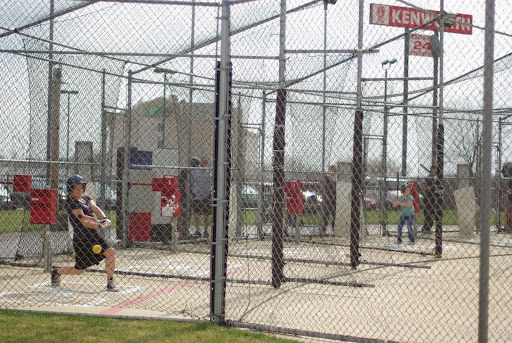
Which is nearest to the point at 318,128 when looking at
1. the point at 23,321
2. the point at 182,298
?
the point at 182,298

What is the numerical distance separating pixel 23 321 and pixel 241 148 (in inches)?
277

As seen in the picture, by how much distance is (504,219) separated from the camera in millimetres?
17922

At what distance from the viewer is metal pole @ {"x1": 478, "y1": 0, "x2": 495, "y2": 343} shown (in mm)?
4438

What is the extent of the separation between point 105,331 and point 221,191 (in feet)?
5.64

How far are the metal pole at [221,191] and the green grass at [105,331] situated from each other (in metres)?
0.28

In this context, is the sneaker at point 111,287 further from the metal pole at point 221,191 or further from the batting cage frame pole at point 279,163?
the metal pole at point 221,191

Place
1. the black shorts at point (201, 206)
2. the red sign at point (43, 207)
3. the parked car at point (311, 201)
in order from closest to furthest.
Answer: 1. the red sign at point (43, 207)
2. the black shorts at point (201, 206)
3. the parked car at point (311, 201)

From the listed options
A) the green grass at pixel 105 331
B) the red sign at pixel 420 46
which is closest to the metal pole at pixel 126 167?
the green grass at pixel 105 331

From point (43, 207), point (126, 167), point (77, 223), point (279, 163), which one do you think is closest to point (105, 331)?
point (77, 223)

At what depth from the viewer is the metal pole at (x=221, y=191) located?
19.6ft

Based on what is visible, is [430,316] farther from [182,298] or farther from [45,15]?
[45,15]

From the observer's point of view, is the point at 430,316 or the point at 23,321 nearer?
the point at 23,321

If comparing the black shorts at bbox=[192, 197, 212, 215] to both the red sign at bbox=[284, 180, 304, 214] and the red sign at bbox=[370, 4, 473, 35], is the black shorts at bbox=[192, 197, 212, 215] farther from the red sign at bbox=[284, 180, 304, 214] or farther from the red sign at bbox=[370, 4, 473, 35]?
the red sign at bbox=[370, 4, 473, 35]

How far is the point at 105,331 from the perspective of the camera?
5.57 metres
